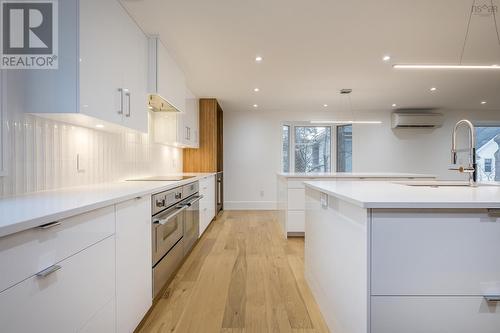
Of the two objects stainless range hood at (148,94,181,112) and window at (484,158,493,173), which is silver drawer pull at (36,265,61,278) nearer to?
stainless range hood at (148,94,181,112)

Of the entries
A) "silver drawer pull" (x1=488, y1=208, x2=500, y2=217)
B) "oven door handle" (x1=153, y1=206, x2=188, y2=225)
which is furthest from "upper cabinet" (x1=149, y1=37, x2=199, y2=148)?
"silver drawer pull" (x1=488, y1=208, x2=500, y2=217)

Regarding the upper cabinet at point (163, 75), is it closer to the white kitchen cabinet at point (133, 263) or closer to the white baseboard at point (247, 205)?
the white kitchen cabinet at point (133, 263)

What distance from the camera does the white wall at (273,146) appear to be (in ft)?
20.3

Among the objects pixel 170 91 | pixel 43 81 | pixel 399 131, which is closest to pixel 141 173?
pixel 170 91

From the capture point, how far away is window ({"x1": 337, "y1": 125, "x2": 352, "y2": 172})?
634 cm

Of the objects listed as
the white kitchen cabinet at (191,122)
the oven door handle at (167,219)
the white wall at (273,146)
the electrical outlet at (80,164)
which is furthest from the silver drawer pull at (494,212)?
the white wall at (273,146)

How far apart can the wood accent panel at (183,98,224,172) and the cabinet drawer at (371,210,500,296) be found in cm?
416

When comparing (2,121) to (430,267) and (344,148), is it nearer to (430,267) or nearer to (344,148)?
(430,267)

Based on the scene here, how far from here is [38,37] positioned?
4.66 ft

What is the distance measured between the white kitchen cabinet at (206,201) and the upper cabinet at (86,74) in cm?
187

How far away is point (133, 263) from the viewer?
5.06ft

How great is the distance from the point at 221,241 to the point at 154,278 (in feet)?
5.70

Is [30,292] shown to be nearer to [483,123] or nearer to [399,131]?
[399,131]

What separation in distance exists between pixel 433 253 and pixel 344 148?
557cm
